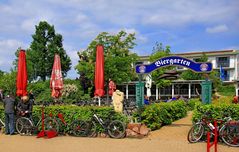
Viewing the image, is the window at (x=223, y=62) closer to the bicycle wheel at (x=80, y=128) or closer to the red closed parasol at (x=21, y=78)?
the red closed parasol at (x=21, y=78)

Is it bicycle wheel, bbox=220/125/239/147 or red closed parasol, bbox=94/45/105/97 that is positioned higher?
red closed parasol, bbox=94/45/105/97

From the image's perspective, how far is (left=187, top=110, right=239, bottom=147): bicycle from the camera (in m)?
9.40

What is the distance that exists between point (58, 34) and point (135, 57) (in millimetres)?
19867

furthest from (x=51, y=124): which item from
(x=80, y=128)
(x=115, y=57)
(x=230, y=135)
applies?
(x=115, y=57)

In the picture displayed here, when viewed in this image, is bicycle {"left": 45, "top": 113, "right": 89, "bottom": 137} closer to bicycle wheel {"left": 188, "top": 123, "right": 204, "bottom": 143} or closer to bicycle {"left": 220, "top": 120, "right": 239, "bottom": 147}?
bicycle wheel {"left": 188, "top": 123, "right": 204, "bottom": 143}

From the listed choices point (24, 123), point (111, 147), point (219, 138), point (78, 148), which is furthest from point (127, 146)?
point (24, 123)

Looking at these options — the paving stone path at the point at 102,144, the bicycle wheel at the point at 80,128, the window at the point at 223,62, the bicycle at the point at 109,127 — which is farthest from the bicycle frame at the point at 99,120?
the window at the point at 223,62

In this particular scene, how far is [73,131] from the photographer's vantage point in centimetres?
1154

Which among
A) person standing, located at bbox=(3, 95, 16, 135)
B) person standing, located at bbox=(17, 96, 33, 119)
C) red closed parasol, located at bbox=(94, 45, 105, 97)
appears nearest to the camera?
person standing, located at bbox=(17, 96, 33, 119)

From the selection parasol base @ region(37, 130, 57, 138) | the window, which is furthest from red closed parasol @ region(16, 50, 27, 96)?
the window

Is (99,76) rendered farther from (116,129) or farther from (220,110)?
(220,110)

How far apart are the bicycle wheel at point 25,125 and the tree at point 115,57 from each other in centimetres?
2491

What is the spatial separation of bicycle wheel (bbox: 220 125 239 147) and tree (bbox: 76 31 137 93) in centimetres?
2749

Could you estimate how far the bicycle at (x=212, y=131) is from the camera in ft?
30.8
